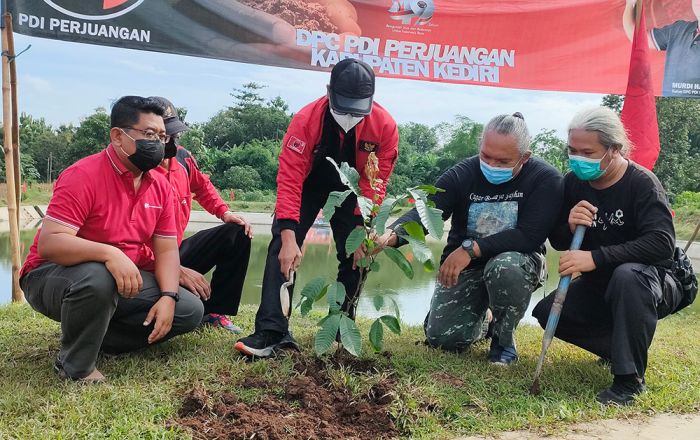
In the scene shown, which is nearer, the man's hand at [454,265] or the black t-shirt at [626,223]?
the black t-shirt at [626,223]

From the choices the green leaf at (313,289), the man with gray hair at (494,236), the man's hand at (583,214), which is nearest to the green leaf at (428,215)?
the man with gray hair at (494,236)

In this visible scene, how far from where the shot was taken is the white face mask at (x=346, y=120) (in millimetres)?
2688

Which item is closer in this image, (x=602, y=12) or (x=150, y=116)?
(x=150, y=116)

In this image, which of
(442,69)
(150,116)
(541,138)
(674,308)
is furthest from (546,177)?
(541,138)

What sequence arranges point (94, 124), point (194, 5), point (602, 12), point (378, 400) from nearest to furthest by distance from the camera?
point (378, 400)
point (194, 5)
point (602, 12)
point (94, 124)

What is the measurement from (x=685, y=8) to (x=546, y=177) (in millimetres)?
3352

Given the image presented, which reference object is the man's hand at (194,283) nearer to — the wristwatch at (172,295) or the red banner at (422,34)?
the wristwatch at (172,295)

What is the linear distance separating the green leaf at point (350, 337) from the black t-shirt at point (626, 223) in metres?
1.06

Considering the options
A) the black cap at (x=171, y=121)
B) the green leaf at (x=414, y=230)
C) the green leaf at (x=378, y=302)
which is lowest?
the green leaf at (x=378, y=302)

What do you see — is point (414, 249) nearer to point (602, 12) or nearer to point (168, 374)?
point (168, 374)

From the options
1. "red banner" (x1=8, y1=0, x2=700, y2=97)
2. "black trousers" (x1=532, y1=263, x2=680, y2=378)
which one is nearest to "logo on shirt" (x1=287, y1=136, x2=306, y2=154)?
"black trousers" (x1=532, y1=263, x2=680, y2=378)

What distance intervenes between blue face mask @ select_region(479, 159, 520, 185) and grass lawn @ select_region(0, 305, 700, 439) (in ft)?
2.83

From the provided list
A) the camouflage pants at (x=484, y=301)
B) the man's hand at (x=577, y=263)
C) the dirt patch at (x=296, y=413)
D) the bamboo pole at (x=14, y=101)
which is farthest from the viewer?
the bamboo pole at (x=14, y=101)

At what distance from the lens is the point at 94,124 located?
62.1ft
